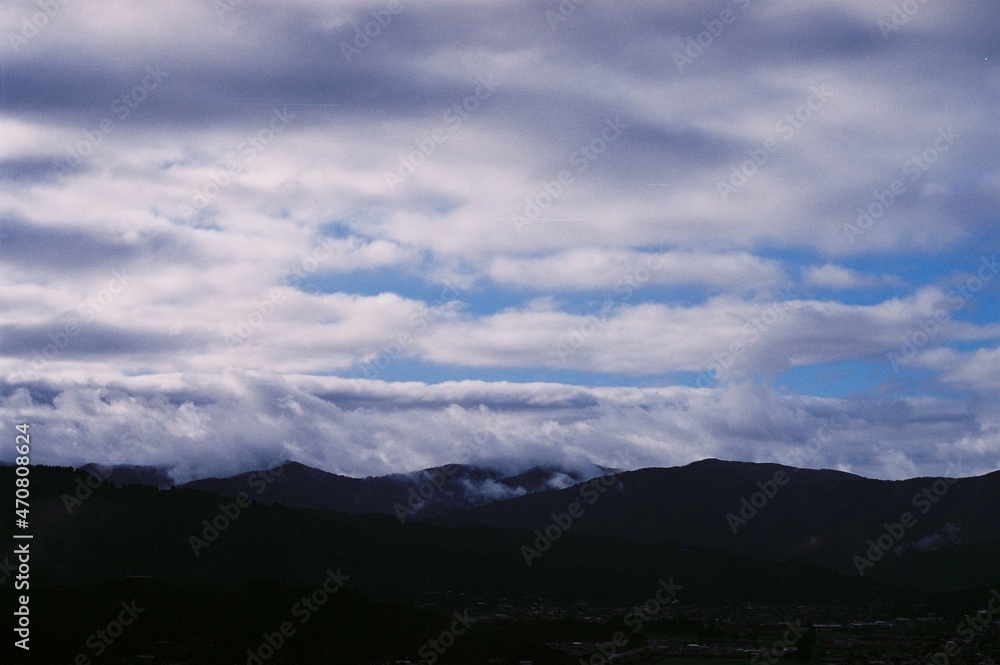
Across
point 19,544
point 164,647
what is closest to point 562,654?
point 164,647

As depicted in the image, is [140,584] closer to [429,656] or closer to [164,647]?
[164,647]

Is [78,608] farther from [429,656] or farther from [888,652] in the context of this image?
[888,652]

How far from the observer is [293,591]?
18312cm

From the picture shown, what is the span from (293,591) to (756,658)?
79.0m

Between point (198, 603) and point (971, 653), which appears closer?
point (198, 603)

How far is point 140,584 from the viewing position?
170625mm

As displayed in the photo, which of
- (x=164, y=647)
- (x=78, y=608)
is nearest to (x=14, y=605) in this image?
(x=78, y=608)

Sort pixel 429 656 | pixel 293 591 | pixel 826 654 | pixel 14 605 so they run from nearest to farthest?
pixel 14 605, pixel 429 656, pixel 293 591, pixel 826 654

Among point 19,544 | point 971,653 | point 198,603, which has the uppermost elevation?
point 19,544

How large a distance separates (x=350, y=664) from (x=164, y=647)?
25445 millimetres

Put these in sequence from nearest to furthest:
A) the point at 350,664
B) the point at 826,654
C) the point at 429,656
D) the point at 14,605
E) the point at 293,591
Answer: the point at 14,605 < the point at 350,664 < the point at 429,656 < the point at 293,591 < the point at 826,654

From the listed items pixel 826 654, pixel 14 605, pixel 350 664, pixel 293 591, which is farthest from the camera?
pixel 826 654

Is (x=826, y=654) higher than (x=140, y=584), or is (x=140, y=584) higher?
(x=140, y=584)

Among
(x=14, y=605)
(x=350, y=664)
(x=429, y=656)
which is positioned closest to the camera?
(x=14, y=605)
